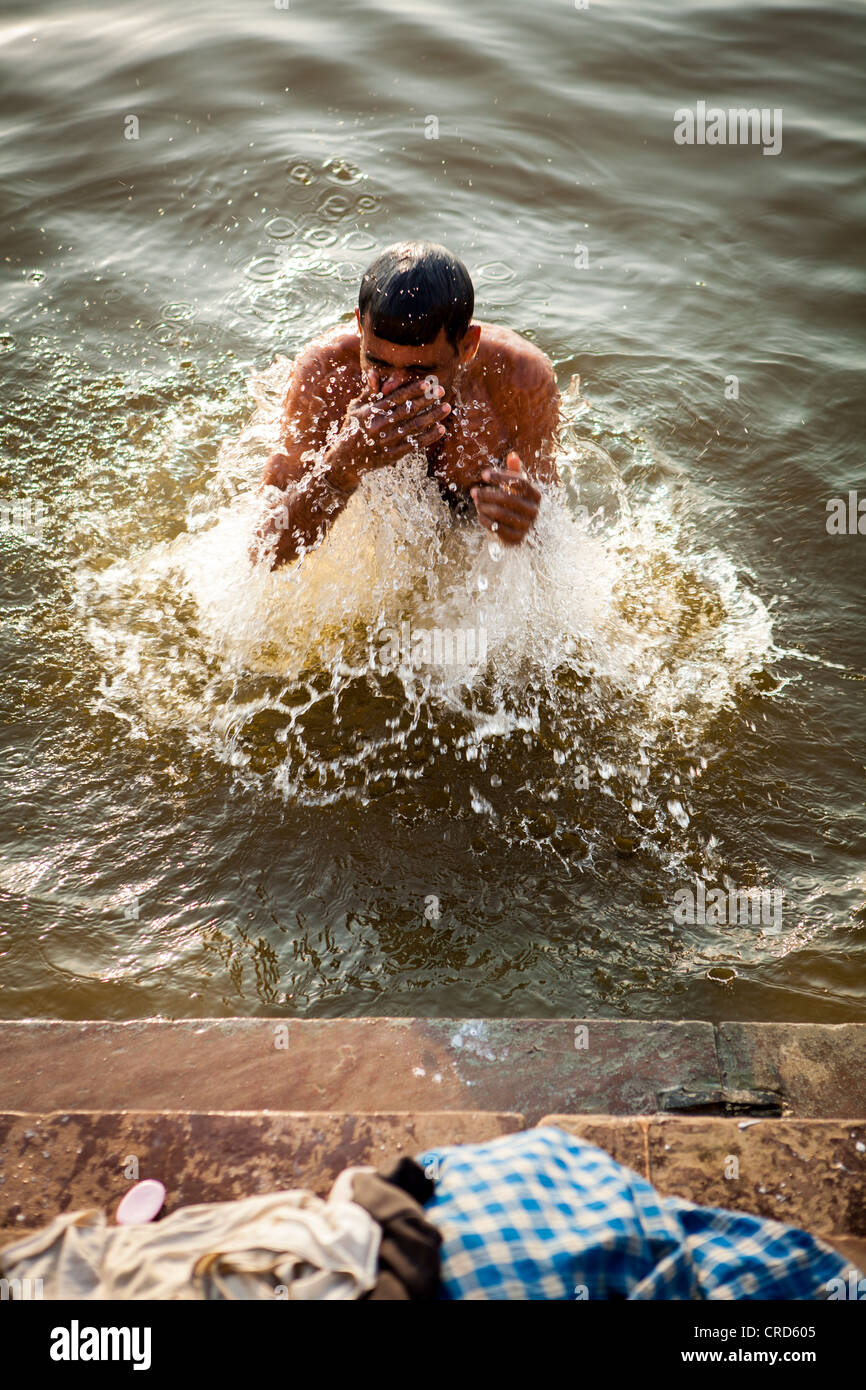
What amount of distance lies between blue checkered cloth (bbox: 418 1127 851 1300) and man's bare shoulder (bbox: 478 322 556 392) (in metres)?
2.64

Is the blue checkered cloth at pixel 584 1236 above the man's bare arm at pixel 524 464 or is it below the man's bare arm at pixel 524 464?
below

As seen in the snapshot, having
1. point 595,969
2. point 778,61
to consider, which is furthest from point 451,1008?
point 778,61

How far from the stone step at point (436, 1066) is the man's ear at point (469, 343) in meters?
2.17

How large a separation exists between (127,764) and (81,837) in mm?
306

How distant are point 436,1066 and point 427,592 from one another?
1.99 meters

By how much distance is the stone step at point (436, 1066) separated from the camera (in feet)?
7.40

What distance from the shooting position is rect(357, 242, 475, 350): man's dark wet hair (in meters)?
3.10

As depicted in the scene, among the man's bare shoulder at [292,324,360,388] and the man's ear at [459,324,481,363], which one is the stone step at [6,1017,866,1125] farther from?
the man's bare shoulder at [292,324,360,388]

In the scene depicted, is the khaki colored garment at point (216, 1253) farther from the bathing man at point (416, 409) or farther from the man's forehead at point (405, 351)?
the man's forehead at point (405, 351)

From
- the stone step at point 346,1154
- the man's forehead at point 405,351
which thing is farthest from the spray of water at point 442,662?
the stone step at point 346,1154

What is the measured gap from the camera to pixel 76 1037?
245 centimetres

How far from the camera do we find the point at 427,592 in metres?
3.88

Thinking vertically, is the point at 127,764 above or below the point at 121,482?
below
